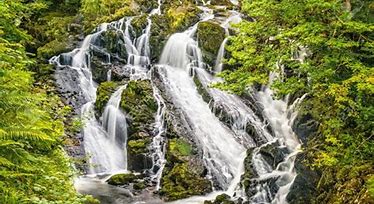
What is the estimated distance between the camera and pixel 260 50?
30.5ft

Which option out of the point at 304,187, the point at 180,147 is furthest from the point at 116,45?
the point at 304,187

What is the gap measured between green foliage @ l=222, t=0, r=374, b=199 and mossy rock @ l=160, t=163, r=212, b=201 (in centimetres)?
323

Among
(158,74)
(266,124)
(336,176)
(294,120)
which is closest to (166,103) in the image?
(158,74)

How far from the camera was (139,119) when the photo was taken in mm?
14016

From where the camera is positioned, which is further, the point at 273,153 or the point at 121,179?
the point at 121,179

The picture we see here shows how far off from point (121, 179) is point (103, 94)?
14.2 ft

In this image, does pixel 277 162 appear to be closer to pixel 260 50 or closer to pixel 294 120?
pixel 294 120

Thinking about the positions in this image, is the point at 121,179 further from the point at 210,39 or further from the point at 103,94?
the point at 210,39

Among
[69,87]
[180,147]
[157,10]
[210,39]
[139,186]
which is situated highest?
[157,10]

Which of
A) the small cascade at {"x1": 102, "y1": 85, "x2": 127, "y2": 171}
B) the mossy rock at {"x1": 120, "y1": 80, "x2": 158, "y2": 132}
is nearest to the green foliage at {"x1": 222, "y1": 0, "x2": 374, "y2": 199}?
the mossy rock at {"x1": 120, "y1": 80, "x2": 158, "y2": 132}

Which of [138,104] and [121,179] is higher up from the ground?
[138,104]

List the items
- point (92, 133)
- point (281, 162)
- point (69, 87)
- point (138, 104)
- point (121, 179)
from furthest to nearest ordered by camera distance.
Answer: point (69, 87) → point (138, 104) → point (92, 133) → point (121, 179) → point (281, 162)

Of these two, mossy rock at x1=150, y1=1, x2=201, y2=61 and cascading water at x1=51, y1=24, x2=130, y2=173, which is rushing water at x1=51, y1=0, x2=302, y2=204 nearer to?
cascading water at x1=51, y1=24, x2=130, y2=173

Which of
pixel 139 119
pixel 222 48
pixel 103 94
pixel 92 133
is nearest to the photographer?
pixel 139 119
